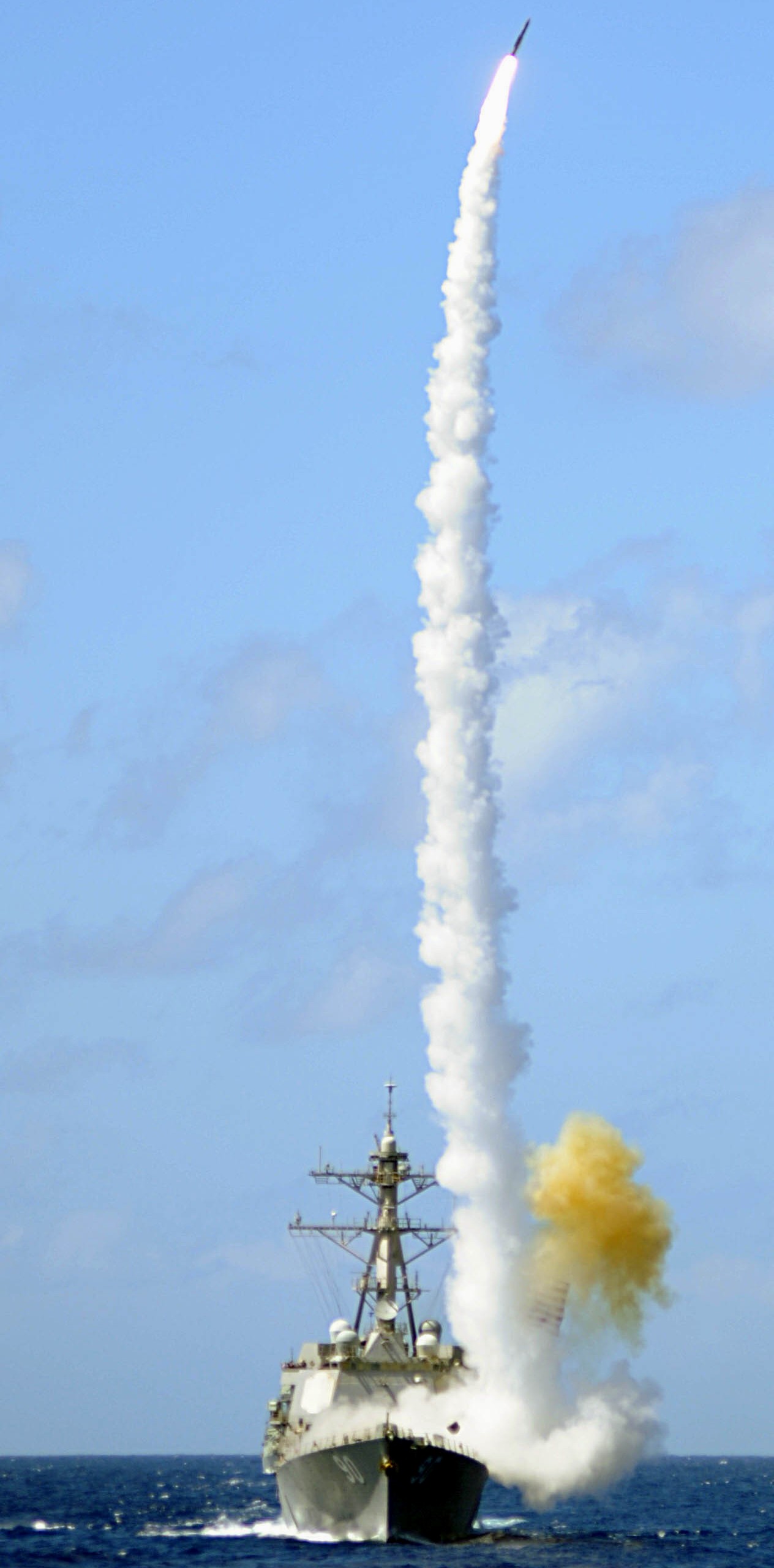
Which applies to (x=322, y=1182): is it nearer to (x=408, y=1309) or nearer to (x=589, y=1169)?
(x=408, y=1309)

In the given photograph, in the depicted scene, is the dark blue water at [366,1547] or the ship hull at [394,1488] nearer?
the ship hull at [394,1488]

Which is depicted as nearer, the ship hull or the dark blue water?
the ship hull

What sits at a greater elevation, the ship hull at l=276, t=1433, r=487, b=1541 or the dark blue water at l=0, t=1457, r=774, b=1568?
the ship hull at l=276, t=1433, r=487, b=1541

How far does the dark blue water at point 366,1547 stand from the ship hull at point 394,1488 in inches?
24.5

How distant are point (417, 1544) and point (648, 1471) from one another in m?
147

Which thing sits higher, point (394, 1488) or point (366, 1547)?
point (394, 1488)

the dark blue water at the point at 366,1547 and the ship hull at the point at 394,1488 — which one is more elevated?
the ship hull at the point at 394,1488

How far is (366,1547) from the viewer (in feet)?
175

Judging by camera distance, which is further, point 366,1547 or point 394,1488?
point 366,1547

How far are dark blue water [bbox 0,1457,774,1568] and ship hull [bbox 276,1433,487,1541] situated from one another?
623 millimetres

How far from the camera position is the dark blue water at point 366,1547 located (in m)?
52.6

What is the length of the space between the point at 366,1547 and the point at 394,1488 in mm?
2249

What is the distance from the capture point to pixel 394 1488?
5212 centimetres

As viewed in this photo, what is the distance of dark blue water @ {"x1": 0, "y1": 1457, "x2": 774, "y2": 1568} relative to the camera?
173 feet
